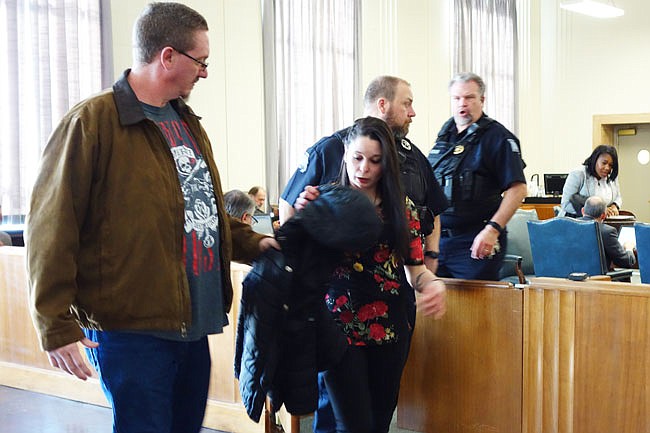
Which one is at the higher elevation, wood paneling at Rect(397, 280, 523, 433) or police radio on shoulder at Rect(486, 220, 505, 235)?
police radio on shoulder at Rect(486, 220, 505, 235)

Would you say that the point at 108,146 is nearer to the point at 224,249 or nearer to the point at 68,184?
the point at 68,184

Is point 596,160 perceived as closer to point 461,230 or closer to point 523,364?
point 461,230

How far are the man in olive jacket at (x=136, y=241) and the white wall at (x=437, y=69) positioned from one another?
526 centimetres

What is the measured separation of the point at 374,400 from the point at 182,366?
805 mm

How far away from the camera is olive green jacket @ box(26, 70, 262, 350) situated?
5.72ft

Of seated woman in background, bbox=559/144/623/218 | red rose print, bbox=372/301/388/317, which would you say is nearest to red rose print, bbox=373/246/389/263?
red rose print, bbox=372/301/388/317

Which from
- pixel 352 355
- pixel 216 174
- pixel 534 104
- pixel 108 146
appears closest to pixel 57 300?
pixel 108 146

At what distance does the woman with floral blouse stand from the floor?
145 cm

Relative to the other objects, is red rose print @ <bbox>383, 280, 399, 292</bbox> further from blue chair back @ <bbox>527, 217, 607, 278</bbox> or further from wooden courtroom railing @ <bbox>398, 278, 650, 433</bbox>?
blue chair back @ <bbox>527, 217, 607, 278</bbox>

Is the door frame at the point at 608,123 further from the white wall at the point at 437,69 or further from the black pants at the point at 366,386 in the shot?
the black pants at the point at 366,386

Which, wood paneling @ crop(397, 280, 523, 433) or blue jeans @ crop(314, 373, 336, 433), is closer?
blue jeans @ crop(314, 373, 336, 433)

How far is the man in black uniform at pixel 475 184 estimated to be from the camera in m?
3.41

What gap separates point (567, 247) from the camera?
17.8ft

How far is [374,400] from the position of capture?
8.43ft
